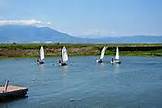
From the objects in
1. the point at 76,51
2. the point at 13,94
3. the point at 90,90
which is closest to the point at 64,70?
the point at 90,90

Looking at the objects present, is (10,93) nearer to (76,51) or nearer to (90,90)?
(90,90)

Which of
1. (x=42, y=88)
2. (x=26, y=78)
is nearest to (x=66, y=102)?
(x=42, y=88)

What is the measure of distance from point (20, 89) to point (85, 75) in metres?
23.8

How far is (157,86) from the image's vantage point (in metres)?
54.1

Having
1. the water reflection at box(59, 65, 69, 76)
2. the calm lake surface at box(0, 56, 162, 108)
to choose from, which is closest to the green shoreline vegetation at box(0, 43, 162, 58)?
the water reflection at box(59, 65, 69, 76)

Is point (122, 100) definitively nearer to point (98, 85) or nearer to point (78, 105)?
point (78, 105)

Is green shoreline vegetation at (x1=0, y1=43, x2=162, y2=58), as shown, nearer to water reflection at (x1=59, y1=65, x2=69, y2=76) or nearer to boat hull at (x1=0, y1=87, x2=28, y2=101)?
water reflection at (x1=59, y1=65, x2=69, y2=76)

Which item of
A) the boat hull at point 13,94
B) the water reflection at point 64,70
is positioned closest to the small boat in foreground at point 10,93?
the boat hull at point 13,94

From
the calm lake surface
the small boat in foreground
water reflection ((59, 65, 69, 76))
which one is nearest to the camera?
the calm lake surface

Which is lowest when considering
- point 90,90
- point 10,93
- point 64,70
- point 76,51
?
point 90,90

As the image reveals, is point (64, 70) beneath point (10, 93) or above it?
beneath

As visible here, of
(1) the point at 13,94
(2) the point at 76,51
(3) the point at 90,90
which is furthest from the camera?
(2) the point at 76,51

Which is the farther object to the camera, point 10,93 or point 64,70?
point 64,70

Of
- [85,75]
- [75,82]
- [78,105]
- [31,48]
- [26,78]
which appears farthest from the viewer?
[31,48]
